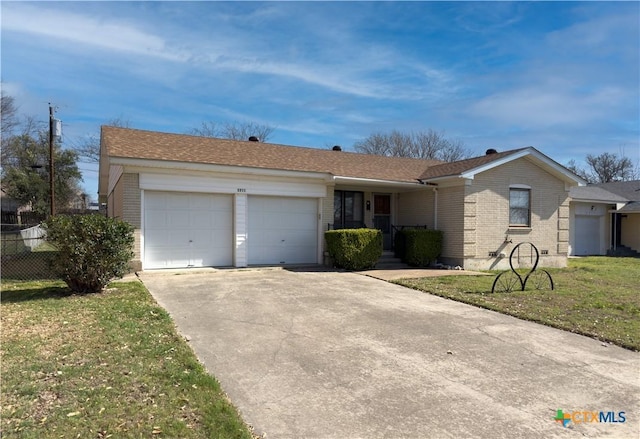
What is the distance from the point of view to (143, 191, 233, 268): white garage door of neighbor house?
38.9ft

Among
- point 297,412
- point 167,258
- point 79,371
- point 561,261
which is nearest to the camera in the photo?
point 297,412

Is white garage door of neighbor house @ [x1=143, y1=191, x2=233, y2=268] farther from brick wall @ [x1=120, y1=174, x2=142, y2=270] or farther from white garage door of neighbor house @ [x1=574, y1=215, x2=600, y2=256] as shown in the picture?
white garage door of neighbor house @ [x1=574, y1=215, x2=600, y2=256]

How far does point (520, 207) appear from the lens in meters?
15.0

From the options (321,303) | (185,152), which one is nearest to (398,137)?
(185,152)

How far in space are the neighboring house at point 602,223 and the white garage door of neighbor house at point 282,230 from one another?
14.6 metres

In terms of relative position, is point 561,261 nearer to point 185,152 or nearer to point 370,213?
point 370,213

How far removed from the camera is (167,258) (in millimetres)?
12070

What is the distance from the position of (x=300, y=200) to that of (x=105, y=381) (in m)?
10.4

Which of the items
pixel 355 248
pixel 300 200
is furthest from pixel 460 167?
pixel 300 200

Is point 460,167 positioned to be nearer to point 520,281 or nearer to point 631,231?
point 520,281

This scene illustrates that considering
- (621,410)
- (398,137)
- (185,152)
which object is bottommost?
(621,410)

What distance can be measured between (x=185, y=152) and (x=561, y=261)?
13649 millimetres

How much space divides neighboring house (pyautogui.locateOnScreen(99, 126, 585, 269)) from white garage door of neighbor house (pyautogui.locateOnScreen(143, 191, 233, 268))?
0.03m

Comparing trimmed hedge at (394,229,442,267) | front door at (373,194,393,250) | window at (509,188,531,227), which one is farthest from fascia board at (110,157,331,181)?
window at (509,188,531,227)
